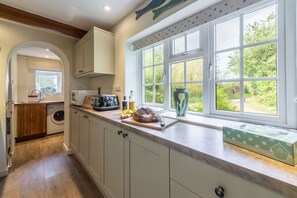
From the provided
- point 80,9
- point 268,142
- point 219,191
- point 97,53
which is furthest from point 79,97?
point 268,142

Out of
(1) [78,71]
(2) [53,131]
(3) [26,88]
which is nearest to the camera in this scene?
(1) [78,71]

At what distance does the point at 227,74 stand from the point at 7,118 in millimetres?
2923

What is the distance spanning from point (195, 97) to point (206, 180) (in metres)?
0.94

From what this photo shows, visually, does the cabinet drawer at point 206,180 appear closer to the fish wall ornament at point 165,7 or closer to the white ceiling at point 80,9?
the fish wall ornament at point 165,7

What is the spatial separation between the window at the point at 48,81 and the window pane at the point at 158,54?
3.98 metres

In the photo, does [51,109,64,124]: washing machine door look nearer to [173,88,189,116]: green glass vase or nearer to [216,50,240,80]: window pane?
[173,88,189,116]: green glass vase

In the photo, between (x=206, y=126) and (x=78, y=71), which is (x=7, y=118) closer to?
(x=78, y=71)

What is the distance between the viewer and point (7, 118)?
2033mm

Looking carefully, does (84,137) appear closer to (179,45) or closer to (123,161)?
(123,161)

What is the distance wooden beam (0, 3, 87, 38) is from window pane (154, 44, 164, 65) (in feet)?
4.86

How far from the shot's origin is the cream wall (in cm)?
191

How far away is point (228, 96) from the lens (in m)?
Answer: 1.22

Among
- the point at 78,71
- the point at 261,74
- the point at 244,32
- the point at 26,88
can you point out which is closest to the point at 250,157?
the point at 261,74

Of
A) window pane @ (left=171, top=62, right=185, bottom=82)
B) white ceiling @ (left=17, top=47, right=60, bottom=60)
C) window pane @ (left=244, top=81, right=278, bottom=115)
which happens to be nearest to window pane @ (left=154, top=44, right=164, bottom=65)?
window pane @ (left=171, top=62, right=185, bottom=82)
